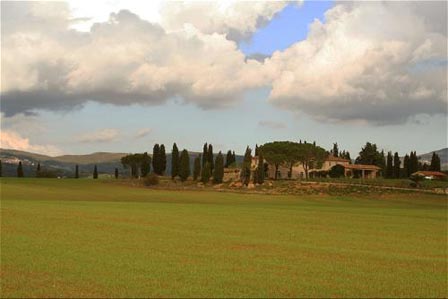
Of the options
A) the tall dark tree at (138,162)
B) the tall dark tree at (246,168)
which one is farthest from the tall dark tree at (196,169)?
the tall dark tree at (138,162)

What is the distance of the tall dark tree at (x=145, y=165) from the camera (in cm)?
14540

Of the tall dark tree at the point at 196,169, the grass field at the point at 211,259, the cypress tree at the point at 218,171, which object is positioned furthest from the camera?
the tall dark tree at the point at 196,169

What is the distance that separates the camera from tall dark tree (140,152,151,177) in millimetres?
145400

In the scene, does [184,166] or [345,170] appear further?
[345,170]

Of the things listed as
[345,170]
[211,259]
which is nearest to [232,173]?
[345,170]

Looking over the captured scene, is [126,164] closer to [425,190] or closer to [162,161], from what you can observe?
[162,161]

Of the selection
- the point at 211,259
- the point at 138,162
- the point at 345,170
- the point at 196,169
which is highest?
the point at 138,162

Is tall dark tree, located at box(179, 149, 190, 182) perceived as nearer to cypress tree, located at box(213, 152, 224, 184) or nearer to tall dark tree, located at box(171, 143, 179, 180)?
tall dark tree, located at box(171, 143, 179, 180)

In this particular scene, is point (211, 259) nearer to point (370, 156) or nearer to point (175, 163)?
point (175, 163)

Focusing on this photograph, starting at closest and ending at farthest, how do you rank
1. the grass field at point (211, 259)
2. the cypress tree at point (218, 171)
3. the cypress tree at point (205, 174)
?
the grass field at point (211, 259)
the cypress tree at point (218, 171)
the cypress tree at point (205, 174)

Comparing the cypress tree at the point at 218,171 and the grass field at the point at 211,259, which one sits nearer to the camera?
the grass field at the point at 211,259

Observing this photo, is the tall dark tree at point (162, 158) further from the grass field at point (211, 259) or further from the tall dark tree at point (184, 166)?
the grass field at point (211, 259)

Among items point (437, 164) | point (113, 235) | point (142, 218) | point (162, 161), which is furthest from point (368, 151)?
point (113, 235)

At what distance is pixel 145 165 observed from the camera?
479ft
